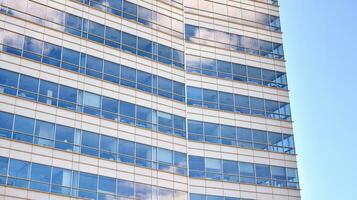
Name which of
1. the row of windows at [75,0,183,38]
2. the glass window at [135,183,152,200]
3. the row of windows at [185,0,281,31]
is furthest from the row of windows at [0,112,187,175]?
the row of windows at [185,0,281,31]

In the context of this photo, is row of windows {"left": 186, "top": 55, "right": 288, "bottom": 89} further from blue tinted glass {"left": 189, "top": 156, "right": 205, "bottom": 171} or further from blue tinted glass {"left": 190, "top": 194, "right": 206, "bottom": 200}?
blue tinted glass {"left": 190, "top": 194, "right": 206, "bottom": 200}

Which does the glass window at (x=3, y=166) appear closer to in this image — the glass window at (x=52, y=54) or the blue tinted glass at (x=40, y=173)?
the blue tinted glass at (x=40, y=173)

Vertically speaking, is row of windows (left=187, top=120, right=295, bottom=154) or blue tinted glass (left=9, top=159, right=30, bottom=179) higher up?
row of windows (left=187, top=120, right=295, bottom=154)

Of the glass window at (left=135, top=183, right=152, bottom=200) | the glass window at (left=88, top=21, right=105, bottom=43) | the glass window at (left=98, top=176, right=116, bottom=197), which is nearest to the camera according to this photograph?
the glass window at (left=98, top=176, right=116, bottom=197)

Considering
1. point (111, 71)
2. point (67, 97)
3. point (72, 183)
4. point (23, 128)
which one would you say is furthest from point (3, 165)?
point (111, 71)

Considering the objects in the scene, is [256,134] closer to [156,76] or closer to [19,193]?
[156,76]

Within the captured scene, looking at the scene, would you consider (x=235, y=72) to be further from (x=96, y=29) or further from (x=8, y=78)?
(x=8, y=78)

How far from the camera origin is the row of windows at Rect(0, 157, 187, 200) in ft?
141

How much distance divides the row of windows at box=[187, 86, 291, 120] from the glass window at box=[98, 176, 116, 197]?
1232 cm

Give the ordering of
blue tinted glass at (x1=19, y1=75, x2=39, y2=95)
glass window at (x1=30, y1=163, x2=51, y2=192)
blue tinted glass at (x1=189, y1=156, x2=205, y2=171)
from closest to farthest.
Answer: glass window at (x1=30, y1=163, x2=51, y2=192), blue tinted glass at (x1=19, y1=75, x2=39, y2=95), blue tinted glass at (x1=189, y1=156, x2=205, y2=171)

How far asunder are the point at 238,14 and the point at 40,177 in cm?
→ 2950

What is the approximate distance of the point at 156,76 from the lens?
54.3m

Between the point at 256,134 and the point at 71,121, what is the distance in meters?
19.4

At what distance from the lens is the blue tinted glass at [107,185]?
4711cm
